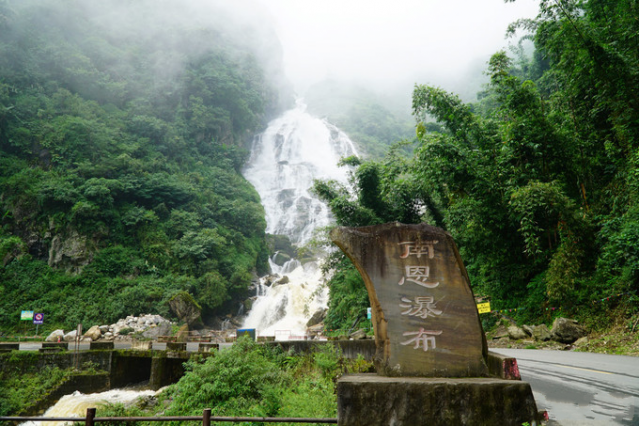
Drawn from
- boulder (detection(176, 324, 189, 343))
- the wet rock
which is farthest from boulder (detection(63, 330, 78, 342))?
the wet rock

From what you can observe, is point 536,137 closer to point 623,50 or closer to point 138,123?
point 623,50

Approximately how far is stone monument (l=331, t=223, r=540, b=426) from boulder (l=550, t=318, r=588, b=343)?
20.6 ft

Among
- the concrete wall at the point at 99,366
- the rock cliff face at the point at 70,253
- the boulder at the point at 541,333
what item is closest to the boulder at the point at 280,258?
the rock cliff face at the point at 70,253

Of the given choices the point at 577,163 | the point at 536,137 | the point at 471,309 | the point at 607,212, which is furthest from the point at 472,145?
the point at 471,309

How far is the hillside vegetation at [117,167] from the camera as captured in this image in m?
22.4

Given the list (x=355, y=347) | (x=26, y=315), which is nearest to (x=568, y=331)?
(x=355, y=347)

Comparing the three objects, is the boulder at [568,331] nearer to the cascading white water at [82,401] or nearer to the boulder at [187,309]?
the cascading white water at [82,401]

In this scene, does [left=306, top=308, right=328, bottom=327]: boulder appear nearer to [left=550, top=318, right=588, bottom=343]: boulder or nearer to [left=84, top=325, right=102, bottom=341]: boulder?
[left=84, top=325, right=102, bottom=341]: boulder

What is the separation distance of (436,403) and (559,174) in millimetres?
9262

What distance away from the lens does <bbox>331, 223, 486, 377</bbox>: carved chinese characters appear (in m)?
3.32

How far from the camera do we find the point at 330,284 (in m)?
17.7

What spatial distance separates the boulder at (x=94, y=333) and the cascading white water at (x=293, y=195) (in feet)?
28.1

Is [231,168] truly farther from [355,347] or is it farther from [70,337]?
[355,347]

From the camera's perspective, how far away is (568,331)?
27.2 ft
